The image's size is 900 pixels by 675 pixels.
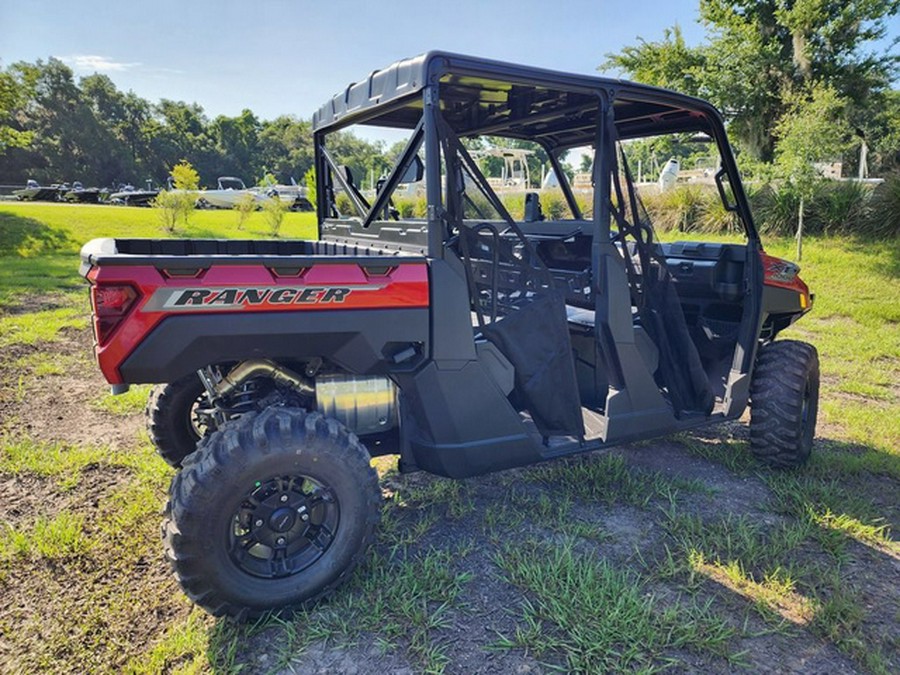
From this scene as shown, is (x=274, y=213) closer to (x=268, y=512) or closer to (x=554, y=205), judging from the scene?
Answer: (x=554, y=205)

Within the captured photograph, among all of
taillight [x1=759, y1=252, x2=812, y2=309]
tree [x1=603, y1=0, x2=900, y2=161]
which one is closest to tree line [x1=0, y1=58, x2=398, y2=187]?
tree [x1=603, y1=0, x2=900, y2=161]

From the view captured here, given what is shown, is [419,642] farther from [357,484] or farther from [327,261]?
[327,261]

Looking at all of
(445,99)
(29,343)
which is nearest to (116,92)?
(29,343)

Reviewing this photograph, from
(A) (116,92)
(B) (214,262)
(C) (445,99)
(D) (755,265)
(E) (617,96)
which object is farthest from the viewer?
(A) (116,92)

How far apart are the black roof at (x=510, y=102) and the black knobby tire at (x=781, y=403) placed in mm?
1490

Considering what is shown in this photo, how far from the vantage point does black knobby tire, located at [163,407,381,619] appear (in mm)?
2176

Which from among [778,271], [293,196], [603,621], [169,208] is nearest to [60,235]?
[169,208]

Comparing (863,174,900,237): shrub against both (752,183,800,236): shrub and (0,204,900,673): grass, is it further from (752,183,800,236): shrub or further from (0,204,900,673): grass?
(0,204,900,673): grass

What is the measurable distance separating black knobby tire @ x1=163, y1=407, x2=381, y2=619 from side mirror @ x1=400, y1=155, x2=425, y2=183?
1206mm

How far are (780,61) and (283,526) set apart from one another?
17.6 metres

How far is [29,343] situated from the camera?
6340mm

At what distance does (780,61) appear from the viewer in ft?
49.8

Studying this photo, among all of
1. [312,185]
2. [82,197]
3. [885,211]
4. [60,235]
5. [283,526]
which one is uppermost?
[82,197]

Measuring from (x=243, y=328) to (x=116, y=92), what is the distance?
73.1 meters
